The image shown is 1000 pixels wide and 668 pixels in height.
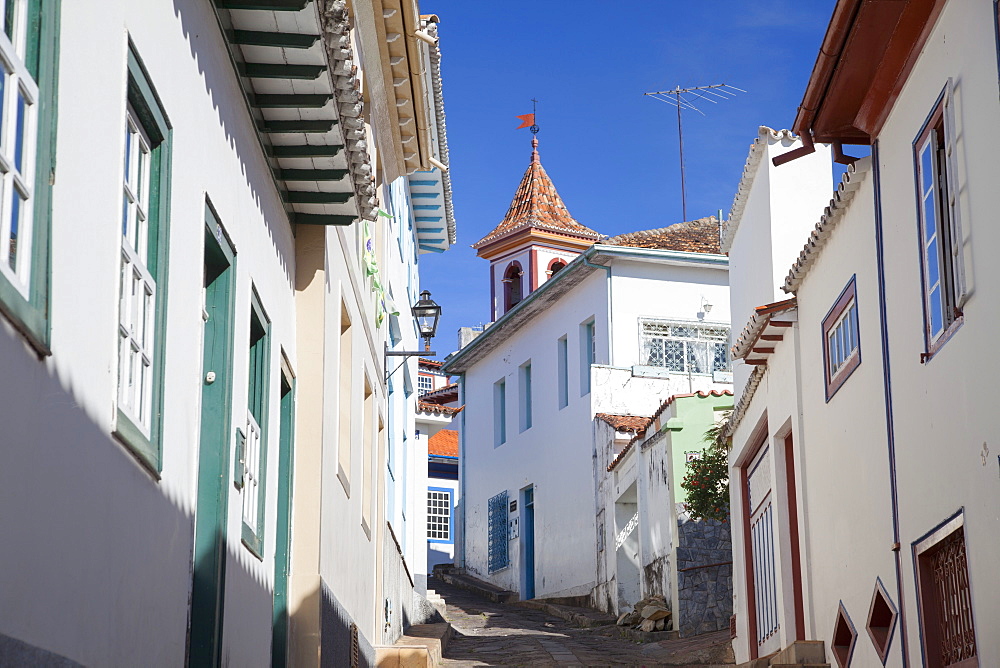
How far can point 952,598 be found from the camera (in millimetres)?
7246

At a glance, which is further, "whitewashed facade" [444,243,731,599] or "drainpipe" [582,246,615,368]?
"drainpipe" [582,246,615,368]

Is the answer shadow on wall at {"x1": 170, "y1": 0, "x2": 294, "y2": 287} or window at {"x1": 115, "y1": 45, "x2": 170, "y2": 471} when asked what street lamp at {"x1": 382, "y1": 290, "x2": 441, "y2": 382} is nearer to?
shadow on wall at {"x1": 170, "y1": 0, "x2": 294, "y2": 287}

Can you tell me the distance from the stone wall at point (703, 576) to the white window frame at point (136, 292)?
42.4 feet

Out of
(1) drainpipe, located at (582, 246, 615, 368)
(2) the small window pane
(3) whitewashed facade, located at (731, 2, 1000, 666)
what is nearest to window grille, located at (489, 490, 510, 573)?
(1) drainpipe, located at (582, 246, 615, 368)

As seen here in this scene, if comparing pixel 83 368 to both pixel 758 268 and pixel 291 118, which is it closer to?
pixel 291 118

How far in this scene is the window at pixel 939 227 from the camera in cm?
694

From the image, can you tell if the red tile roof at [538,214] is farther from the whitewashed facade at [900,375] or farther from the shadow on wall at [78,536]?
the shadow on wall at [78,536]

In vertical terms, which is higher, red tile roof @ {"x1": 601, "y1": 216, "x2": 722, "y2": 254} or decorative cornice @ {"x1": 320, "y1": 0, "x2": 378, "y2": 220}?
red tile roof @ {"x1": 601, "y1": 216, "x2": 722, "y2": 254}

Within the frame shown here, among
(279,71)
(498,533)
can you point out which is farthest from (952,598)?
(498,533)

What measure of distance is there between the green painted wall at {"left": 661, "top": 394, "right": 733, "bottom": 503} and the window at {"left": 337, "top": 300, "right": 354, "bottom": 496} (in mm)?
7861

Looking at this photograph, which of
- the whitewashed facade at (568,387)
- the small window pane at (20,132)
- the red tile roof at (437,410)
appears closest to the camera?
the small window pane at (20,132)

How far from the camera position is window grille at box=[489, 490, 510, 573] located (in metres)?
28.1

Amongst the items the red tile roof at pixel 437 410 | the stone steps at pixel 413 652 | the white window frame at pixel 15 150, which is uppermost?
the red tile roof at pixel 437 410

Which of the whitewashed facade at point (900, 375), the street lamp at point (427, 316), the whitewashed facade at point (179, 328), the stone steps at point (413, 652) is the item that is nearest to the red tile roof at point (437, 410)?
the stone steps at point (413, 652)
